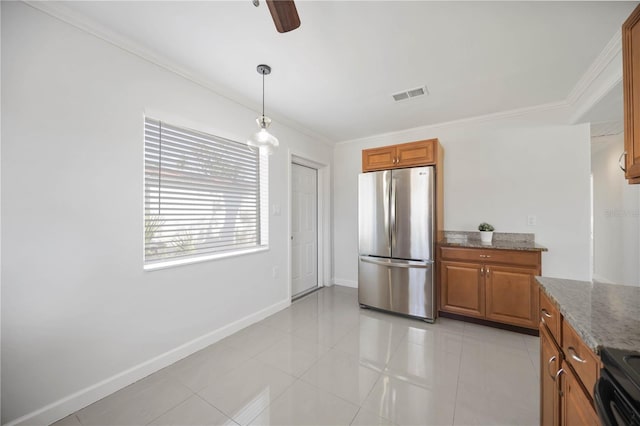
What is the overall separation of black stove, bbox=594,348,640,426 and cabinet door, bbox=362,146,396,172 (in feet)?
9.06

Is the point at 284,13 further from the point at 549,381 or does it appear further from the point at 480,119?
the point at 480,119

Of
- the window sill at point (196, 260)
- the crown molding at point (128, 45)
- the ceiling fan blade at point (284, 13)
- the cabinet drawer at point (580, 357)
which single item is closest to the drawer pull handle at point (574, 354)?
the cabinet drawer at point (580, 357)

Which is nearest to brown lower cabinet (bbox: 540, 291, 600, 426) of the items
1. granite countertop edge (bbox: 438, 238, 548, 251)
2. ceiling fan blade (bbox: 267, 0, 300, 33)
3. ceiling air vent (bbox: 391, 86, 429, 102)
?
granite countertop edge (bbox: 438, 238, 548, 251)

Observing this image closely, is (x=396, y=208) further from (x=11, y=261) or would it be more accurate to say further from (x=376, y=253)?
(x=11, y=261)

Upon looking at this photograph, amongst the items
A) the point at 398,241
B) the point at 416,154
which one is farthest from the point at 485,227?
the point at 416,154

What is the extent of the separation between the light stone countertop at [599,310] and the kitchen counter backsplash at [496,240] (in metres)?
1.53

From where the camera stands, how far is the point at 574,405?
2.93 ft

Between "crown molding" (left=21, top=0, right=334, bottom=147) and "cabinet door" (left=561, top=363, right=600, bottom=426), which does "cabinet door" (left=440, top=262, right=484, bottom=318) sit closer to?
"cabinet door" (left=561, top=363, right=600, bottom=426)

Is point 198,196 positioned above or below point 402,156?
below

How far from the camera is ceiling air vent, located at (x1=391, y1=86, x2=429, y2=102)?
2.57m

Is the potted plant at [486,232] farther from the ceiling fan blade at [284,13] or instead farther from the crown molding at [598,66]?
the ceiling fan blade at [284,13]

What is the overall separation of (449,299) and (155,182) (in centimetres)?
337

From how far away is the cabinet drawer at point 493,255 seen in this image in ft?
8.41

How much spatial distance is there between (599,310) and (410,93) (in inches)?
93.9
